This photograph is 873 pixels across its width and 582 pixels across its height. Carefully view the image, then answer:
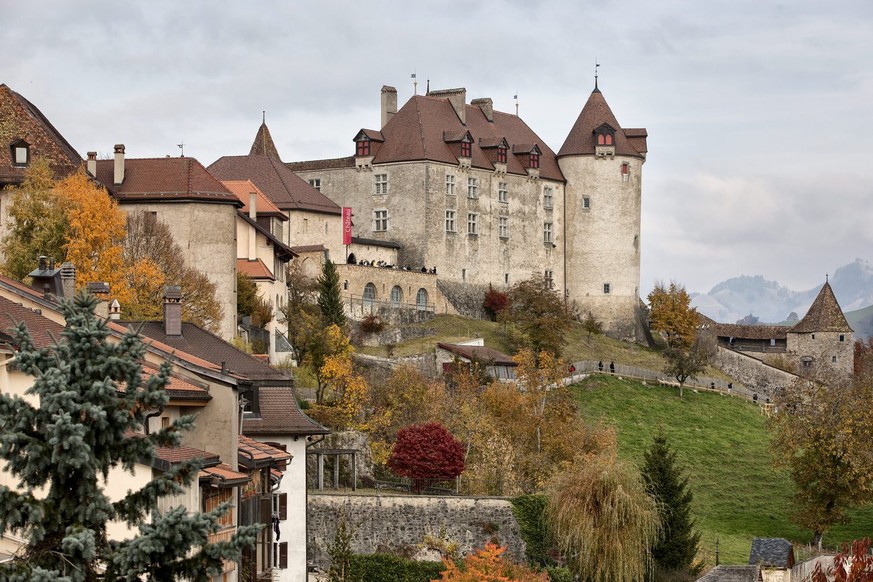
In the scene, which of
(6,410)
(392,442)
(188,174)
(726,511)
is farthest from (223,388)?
(726,511)

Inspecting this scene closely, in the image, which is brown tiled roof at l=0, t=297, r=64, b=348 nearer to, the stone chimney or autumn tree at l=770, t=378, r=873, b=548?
autumn tree at l=770, t=378, r=873, b=548

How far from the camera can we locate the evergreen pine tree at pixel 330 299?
73.4 meters

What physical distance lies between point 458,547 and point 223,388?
20.6 metres

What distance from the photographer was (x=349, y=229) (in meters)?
88.1

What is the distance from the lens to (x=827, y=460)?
2405 inches

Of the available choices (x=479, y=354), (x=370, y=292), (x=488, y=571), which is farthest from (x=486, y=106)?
(x=488, y=571)

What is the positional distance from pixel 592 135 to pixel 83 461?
292ft

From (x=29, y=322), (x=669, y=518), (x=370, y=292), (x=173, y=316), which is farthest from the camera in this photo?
(x=370, y=292)

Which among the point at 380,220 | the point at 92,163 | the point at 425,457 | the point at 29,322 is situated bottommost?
the point at 425,457

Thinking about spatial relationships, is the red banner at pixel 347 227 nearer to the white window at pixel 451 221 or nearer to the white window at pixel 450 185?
the white window at pixel 451 221

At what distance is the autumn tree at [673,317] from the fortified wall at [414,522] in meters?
50.4

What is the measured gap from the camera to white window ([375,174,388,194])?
95.1m

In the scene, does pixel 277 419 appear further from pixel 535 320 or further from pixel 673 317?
pixel 673 317

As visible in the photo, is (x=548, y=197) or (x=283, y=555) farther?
(x=548, y=197)
